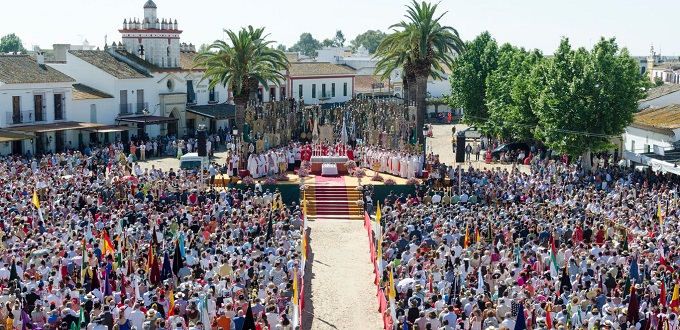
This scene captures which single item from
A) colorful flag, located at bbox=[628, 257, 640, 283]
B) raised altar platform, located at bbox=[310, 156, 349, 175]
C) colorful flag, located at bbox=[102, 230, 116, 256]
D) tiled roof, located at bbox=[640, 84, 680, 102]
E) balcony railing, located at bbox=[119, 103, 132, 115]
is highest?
tiled roof, located at bbox=[640, 84, 680, 102]

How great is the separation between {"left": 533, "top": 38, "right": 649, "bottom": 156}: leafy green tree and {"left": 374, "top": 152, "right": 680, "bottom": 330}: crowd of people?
659 cm

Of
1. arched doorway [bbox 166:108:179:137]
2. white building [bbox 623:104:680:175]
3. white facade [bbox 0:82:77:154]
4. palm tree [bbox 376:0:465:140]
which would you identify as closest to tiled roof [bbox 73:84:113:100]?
white facade [bbox 0:82:77:154]

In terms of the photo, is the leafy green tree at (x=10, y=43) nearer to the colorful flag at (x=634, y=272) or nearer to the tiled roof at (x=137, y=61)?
the tiled roof at (x=137, y=61)

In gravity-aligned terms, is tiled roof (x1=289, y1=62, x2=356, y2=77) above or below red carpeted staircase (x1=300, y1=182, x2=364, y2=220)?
above

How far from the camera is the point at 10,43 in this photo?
140375mm

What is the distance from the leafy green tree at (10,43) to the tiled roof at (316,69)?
225ft

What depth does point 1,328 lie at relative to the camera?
58.6 feet

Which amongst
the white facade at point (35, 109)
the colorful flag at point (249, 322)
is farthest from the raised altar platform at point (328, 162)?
the colorful flag at point (249, 322)

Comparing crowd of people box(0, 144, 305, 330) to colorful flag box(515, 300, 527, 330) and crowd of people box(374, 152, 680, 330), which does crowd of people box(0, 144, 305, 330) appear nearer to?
crowd of people box(374, 152, 680, 330)

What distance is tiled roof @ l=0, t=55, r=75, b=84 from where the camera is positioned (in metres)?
50.2

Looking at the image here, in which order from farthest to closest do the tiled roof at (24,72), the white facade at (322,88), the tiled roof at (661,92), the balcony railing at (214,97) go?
the white facade at (322,88), the balcony railing at (214,97), the tiled roof at (661,92), the tiled roof at (24,72)

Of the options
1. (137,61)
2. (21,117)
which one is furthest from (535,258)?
(137,61)

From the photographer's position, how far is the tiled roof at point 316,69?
75125mm

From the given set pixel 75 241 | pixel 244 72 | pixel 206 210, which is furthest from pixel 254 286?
pixel 244 72
